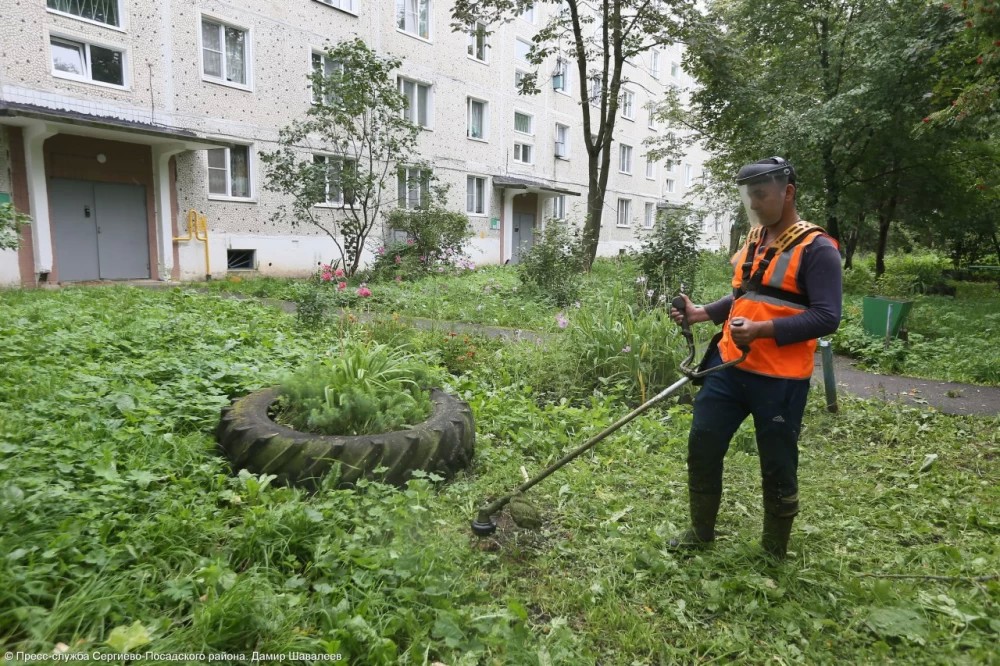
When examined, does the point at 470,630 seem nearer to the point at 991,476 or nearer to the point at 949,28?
the point at 991,476

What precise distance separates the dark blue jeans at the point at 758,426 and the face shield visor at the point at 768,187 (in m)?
0.73

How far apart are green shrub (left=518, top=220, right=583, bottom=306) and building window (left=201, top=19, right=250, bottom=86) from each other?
945 centimetres

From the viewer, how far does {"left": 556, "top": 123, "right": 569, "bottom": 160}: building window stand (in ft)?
91.8

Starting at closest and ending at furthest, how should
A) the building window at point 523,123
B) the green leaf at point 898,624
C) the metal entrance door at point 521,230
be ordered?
the green leaf at point 898,624 < the building window at point 523,123 < the metal entrance door at point 521,230

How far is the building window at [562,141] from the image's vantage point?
28.0 m

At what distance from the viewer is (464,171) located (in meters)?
22.2

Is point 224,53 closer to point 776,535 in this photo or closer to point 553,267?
point 553,267

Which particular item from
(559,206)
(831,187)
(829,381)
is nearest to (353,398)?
(829,381)

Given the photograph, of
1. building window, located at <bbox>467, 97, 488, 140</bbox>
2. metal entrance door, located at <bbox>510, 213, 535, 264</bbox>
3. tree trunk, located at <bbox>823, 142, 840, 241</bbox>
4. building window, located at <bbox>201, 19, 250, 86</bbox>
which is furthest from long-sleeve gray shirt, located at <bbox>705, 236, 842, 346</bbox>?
metal entrance door, located at <bbox>510, 213, 535, 264</bbox>

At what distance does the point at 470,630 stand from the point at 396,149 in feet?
44.1

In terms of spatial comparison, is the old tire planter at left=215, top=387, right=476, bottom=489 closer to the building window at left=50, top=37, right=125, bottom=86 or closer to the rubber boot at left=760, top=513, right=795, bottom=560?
the rubber boot at left=760, top=513, right=795, bottom=560

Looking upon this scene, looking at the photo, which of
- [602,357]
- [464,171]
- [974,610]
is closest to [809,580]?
[974,610]

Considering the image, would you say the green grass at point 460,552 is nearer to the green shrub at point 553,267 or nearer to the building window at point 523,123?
the green shrub at point 553,267

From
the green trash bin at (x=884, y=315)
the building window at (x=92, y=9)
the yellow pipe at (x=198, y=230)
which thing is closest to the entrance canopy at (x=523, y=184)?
the yellow pipe at (x=198, y=230)
